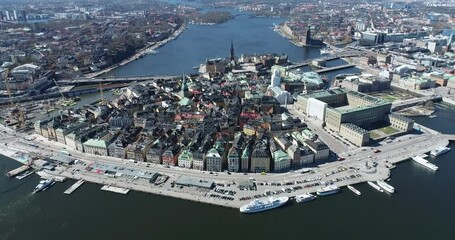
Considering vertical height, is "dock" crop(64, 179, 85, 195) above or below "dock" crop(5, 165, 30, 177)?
below

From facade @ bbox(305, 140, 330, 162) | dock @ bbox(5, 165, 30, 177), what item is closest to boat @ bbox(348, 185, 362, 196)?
facade @ bbox(305, 140, 330, 162)

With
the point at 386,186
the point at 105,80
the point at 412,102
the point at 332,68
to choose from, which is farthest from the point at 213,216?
the point at 332,68

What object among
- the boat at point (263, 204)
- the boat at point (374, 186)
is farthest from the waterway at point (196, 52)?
the boat at point (263, 204)

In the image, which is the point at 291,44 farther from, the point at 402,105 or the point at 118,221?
the point at 118,221

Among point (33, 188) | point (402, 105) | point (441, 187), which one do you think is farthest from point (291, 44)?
point (33, 188)

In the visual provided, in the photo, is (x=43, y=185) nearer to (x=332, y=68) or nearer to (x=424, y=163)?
(x=424, y=163)

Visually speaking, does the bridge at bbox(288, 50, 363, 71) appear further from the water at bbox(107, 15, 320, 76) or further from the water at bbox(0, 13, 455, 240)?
the water at bbox(0, 13, 455, 240)

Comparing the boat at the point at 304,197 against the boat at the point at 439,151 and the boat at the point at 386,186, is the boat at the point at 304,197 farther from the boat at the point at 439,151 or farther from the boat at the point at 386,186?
the boat at the point at 439,151
